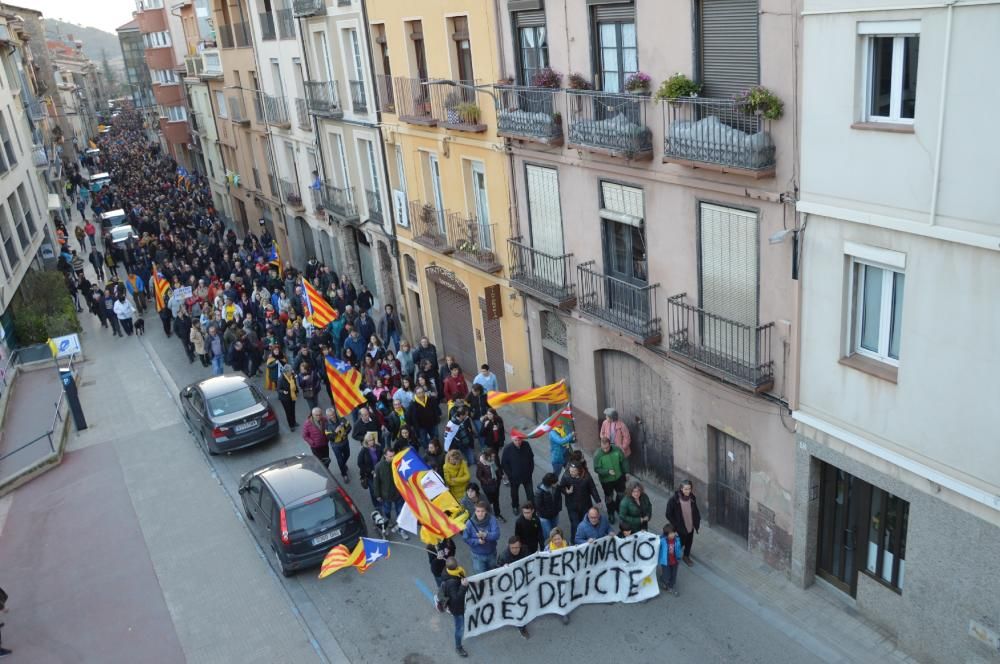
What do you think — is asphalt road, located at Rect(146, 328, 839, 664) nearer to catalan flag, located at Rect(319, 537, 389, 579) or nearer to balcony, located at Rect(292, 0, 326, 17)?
catalan flag, located at Rect(319, 537, 389, 579)

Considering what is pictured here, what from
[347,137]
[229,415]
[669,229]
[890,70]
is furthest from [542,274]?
[347,137]

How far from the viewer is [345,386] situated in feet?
57.1

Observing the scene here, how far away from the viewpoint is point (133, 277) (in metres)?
32.0

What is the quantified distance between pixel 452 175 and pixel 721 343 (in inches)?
349

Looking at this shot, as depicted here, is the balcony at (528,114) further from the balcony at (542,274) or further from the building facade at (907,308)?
the building facade at (907,308)

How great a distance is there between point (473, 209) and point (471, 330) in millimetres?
3472

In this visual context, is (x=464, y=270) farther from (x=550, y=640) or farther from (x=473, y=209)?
(x=550, y=640)

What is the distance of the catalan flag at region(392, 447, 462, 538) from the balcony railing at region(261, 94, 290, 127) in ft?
64.5

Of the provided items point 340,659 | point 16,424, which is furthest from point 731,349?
point 16,424

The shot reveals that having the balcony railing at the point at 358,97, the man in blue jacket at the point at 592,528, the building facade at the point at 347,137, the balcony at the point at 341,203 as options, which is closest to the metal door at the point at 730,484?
the man in blue jacket at the point at 592,528

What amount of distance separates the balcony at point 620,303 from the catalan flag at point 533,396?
1.59 m

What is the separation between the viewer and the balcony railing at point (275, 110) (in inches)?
1192

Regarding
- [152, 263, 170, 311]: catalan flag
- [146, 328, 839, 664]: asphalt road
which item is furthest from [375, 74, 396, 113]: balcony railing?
[146, 328, 839, 664]: asphalt road

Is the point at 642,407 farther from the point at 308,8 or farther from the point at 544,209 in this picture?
the point at 308,8
